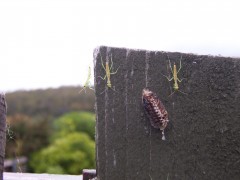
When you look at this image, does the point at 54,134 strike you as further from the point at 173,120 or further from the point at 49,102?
the point at 173,120

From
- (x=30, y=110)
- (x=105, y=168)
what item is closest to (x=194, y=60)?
(x=105, y=168)

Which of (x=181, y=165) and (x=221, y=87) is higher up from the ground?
(x=221, y=87)

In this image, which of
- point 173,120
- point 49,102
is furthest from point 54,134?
point 173,120

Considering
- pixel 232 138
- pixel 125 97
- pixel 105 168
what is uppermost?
pixel 125 97

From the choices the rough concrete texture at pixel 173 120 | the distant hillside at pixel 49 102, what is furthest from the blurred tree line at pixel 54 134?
the rough concrete texture at pixel 173 120

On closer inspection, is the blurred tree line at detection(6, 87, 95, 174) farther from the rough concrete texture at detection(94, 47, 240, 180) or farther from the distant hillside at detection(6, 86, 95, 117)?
the rough concrete texture at detection(94, 47, 240, 180)

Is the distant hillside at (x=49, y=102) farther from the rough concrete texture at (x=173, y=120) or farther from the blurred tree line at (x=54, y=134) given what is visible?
the rough concrete texture at (x=173, y=120)

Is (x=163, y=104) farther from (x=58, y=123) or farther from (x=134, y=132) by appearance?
(x=58, y=123)
